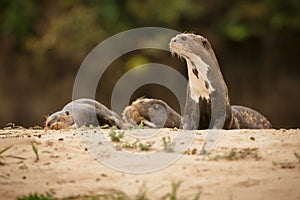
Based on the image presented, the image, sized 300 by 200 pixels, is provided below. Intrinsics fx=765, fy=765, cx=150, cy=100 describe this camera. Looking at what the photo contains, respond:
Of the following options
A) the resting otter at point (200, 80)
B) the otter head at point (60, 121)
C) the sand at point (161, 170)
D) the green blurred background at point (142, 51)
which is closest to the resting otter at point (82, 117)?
the otter head at point (60, 121)

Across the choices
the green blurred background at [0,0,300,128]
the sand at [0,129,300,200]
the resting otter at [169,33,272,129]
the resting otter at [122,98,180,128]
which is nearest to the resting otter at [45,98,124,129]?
the resting otter at [122,98,180,128]

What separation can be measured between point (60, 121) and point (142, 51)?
9.47 m

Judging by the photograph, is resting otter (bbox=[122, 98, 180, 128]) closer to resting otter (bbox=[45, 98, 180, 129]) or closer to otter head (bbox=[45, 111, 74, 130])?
resting otter (bbox=[45, 98, 180, 129])

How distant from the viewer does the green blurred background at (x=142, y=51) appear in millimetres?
16047

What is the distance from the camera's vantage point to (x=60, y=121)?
711 cm

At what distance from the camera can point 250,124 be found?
7332mm

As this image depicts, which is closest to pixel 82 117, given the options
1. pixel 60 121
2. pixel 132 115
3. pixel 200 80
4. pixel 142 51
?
pixel 60 121

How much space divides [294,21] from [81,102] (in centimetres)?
937

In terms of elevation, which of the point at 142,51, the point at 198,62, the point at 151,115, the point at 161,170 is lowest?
the point at 161,170

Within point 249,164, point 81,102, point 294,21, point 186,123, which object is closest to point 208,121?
point 186,123

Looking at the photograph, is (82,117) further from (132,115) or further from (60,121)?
(132,115)

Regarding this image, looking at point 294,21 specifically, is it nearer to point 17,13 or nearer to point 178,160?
point 17,13

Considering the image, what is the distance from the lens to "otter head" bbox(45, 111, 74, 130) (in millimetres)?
7008

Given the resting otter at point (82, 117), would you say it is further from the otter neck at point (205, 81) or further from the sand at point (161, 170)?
the sand at point (161, 170)
